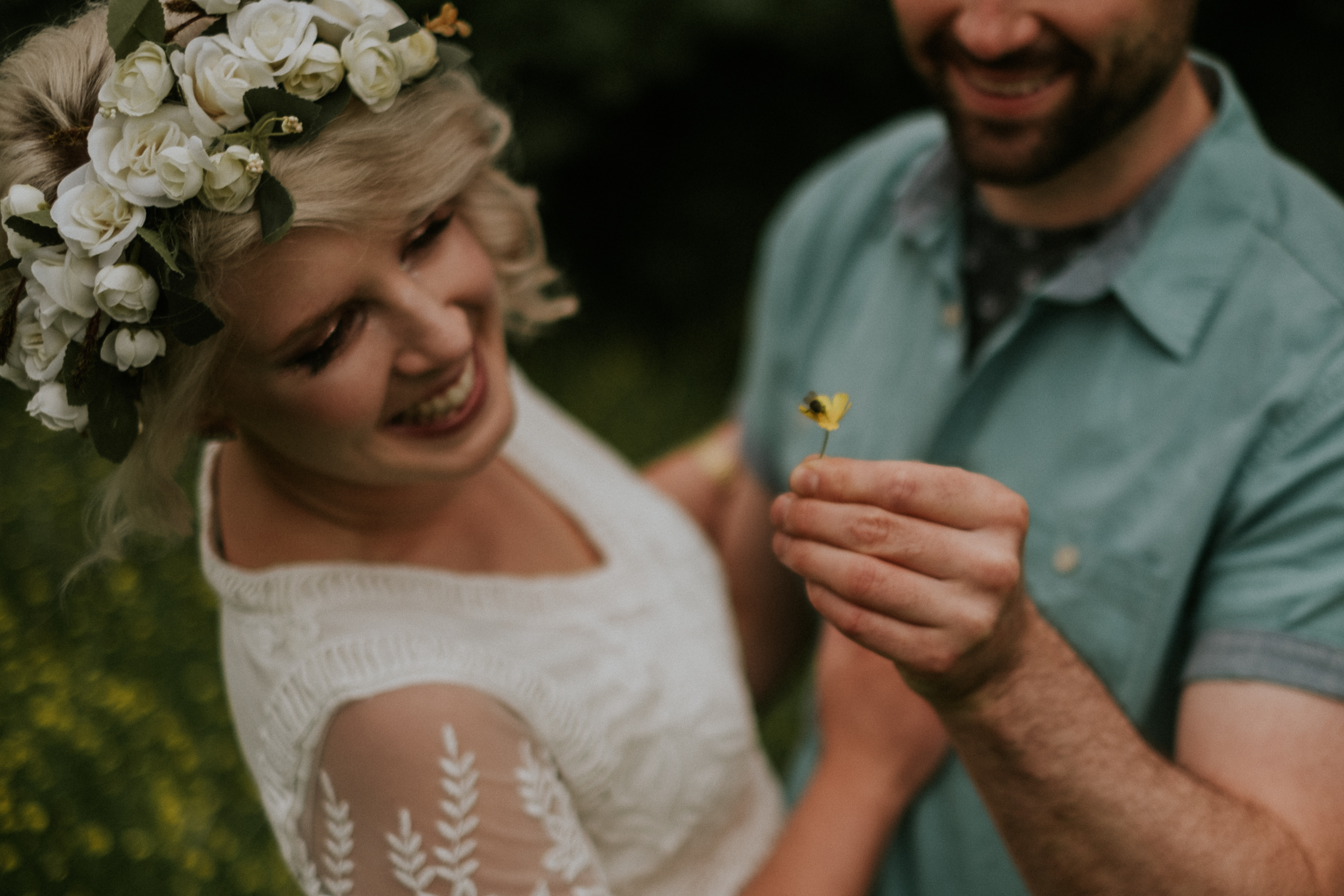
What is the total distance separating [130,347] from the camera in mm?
1258

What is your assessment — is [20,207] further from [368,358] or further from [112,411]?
[368,358]

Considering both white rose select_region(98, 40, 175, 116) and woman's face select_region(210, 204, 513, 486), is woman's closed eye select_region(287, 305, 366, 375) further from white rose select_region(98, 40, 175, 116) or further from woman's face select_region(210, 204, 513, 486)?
white rose select_region(98, 40, 175, 116)

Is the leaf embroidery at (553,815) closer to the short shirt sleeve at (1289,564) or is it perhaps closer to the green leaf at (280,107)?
the green leaf at (280,107)

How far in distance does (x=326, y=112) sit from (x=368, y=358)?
312 mm

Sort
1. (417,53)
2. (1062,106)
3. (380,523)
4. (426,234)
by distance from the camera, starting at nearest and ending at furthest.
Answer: (417,53) → (426,234) → (380,523) → (1062,106)

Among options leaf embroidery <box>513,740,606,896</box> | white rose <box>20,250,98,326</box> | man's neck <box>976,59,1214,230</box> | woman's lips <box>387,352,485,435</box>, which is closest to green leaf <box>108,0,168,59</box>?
white rose <box>20,250,98,326</box>

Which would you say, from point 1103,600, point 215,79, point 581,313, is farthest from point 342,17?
point 581,313

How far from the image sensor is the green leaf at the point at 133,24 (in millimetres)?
1170

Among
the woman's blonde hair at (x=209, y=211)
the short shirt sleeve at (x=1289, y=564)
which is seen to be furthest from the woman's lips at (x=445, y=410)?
the short shirt sleeve at (x=1289, y=564)

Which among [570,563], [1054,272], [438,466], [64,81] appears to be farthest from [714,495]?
[64,81]

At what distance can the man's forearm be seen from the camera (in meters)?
1.34

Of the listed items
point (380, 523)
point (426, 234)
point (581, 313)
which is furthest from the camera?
point (581, 313)

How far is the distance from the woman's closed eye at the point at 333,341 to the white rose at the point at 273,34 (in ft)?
1.00

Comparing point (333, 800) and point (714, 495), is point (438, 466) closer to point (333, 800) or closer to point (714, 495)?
point (333, 800)
